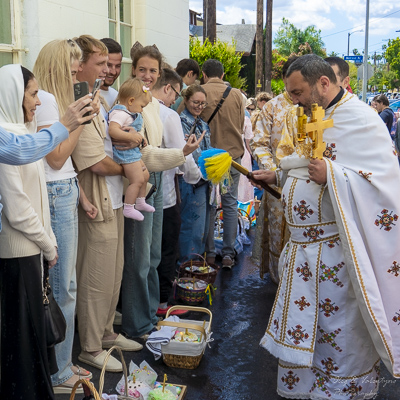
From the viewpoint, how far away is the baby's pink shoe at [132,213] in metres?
4.19

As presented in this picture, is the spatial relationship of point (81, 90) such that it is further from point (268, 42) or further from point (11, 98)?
point (268, 42)

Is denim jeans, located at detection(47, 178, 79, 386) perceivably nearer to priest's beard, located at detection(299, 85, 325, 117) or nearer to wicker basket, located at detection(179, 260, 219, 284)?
priest's beard, located at detection(299, 85, 325, 117)

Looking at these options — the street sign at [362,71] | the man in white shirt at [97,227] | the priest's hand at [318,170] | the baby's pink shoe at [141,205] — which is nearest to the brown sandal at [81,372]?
the man in white shirt at [97,227]

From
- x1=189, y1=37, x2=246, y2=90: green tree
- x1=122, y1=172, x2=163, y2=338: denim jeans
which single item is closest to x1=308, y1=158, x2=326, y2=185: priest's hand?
x1=122, y1=172, x2=163, y2=338: denim jeans

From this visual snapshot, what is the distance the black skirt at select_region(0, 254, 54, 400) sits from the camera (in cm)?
302

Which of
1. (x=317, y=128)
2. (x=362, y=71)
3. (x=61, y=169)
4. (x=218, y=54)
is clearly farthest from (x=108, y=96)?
(x=362, y=71)

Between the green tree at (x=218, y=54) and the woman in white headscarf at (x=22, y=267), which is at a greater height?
the green tree at (x=218, y=54)

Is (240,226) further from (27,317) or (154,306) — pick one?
(27,317)

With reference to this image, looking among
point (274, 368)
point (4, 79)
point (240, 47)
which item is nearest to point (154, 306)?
point (274, 368)

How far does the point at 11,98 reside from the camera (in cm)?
291

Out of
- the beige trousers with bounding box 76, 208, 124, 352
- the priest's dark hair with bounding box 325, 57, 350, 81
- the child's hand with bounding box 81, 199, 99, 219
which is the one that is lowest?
the beige trousers with bounding box 76, 208, 124, 352

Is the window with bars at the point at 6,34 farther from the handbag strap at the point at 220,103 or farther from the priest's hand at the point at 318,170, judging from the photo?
the priest's hand at the point at 318,170

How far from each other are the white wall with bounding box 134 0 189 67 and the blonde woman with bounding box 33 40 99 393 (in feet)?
15.0

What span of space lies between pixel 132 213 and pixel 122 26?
4.24m
